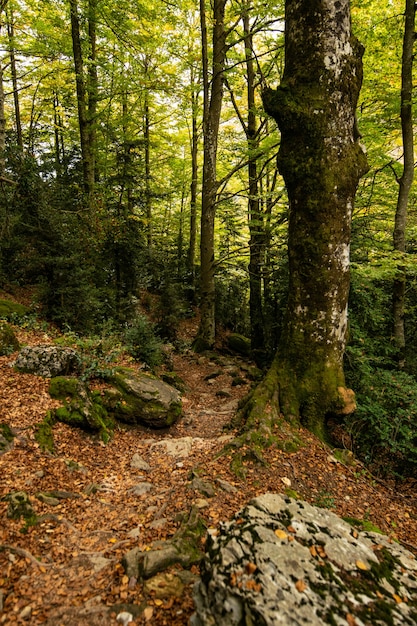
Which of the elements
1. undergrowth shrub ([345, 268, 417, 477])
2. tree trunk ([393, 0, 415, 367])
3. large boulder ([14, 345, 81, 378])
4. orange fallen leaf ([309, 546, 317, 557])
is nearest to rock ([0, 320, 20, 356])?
large boulder ([14, 345, 81, 378])

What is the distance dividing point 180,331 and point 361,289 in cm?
759

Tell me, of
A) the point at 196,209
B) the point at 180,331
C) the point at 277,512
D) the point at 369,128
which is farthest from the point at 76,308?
the point at 196,209

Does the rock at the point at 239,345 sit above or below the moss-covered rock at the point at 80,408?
below

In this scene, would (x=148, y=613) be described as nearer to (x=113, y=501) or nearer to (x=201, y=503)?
(x=201, y=503)

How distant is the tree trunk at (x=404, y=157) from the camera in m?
7.34

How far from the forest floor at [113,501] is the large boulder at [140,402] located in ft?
0.61

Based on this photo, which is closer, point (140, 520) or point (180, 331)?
point (140, 520)

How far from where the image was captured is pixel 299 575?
193 cm

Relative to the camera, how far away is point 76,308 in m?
8.27

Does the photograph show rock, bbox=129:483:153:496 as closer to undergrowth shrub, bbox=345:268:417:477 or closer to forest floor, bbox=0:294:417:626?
forest floor, bbox=0:294:417:626

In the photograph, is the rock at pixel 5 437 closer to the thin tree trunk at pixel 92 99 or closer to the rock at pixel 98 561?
the rock at pixel 98 561

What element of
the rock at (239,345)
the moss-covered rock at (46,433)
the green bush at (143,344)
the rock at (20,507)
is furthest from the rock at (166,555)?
the rock at (239,345)

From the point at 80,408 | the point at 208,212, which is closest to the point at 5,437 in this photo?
the point at 80,408

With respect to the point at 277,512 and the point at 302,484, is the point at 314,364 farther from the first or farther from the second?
the point at 277,512
